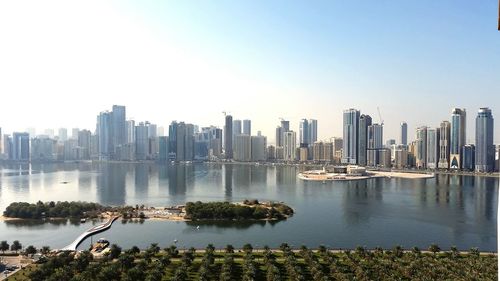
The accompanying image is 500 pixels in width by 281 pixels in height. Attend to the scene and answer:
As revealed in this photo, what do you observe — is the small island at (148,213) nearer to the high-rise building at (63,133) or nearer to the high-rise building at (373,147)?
the high-rise building at (373,147)

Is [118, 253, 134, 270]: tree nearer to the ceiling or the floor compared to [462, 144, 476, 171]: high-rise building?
nearer to the floor

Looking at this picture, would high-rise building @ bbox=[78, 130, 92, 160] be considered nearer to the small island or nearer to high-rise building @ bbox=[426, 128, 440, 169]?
high-rise building @ bbox=[426, 128, 440, 169]

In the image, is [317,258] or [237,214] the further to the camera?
[237,214]

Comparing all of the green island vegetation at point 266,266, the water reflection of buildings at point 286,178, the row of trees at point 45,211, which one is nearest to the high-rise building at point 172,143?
the water reflection of buildings at point 286,178

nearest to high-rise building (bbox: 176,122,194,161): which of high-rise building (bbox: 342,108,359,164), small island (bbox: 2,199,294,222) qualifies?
high-rise building (bbox: 342,108,359,164)

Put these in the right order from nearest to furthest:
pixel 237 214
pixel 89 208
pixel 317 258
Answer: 1. pixel 317 258
2. pixel 237 214
3. pixel 89 208

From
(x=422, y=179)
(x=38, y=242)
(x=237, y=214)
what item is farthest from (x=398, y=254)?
(x=422, y=179)

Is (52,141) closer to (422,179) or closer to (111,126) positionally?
(111,126)
